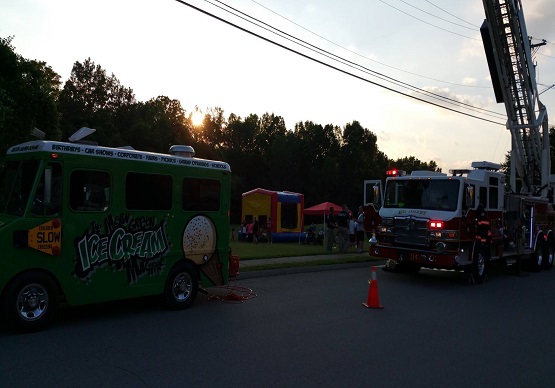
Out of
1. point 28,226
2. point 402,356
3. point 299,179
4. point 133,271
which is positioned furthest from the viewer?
point 299,179

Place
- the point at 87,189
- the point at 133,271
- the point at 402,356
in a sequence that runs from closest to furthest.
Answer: the point at 402,356
the point at 87,189
the point at 133,271

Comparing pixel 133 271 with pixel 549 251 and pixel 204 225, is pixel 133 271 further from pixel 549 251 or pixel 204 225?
pixel 549 251

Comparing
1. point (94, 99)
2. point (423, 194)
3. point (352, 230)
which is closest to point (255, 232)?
point (352, 230)

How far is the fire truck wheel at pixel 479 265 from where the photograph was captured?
12836 mm

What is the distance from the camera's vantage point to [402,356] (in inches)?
244

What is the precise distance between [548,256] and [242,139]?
189ft

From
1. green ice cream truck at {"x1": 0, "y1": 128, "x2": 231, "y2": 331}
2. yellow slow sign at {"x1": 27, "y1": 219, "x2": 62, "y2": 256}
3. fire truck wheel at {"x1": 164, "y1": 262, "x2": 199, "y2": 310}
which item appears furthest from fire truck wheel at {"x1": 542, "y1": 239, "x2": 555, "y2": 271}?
yellow slow sign at {"x1": 27, "y1": 219, "x2": 62, "y2": 256}

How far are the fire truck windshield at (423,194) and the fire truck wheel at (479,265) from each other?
1635 millimetres

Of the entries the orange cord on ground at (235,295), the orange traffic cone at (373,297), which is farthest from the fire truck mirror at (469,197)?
the orange cord on ground at (235,295)

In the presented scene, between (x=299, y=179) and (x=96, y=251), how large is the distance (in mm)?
60368

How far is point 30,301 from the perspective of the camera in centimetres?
672

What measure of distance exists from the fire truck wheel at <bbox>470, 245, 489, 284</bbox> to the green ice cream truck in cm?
730

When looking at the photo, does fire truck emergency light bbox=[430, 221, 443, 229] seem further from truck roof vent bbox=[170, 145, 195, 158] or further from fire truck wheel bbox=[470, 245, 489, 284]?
truck roof vent bbox=[170, 145, 195, 158]

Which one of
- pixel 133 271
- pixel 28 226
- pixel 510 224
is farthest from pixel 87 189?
pixel 510 224
